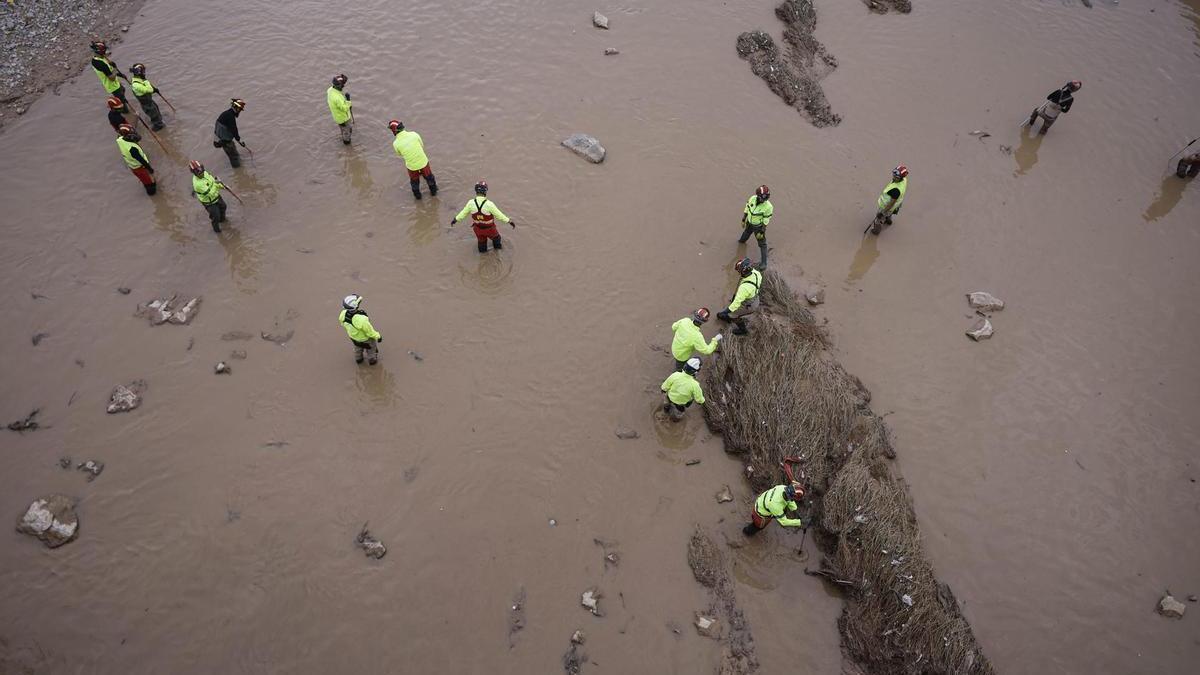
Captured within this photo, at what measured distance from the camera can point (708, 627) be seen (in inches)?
335

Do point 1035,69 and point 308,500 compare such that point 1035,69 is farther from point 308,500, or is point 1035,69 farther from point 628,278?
point 308,500

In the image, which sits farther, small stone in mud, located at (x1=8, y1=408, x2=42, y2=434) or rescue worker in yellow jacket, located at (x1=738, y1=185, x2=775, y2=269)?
rescue worker in yellow jacket, located at (x1=738, y1=185, x2=775, y2=269)

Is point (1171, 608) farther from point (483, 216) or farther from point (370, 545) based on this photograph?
point (483, 216)

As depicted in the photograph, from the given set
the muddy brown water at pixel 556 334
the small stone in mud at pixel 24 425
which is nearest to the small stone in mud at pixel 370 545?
the muddy brown water at pixel 556 334

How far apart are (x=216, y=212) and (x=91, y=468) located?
211 inches

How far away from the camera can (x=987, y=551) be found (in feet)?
31.1

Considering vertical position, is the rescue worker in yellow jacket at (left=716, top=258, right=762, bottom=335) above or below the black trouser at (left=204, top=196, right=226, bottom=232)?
above

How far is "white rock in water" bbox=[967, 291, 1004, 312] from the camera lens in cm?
1235

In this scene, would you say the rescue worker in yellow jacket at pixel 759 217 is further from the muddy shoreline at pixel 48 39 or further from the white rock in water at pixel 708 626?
the muddy shoreline at pixel 48 39

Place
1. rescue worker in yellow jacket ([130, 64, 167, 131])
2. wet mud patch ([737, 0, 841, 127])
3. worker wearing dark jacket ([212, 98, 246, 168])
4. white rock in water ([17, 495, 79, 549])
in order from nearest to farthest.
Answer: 1. white rock in water ([17, 495, 79, 549])
2. worker wearing dark jacket ([212, 98, 246, 168])
3. rescue worker in yellow jacket ([130, 64, 167, 131])
4. wet mud patch ([737, 0, 841, 127])

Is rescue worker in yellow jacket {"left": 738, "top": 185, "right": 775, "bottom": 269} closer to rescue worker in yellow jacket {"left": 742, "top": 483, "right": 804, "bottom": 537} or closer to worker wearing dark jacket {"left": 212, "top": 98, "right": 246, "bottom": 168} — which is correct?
rescue worker in yellow jacket {"left": 742, "top": 483, "right": 804, "bottom": 537}

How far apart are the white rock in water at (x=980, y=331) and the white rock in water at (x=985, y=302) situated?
36cm

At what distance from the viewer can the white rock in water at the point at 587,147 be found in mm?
14460

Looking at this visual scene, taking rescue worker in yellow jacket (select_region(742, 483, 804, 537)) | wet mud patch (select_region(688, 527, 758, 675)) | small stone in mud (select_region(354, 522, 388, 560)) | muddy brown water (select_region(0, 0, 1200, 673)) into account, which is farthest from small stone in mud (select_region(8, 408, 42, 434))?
rescue worker in yellow jacket (select_region(742, 483, 804, 537))
